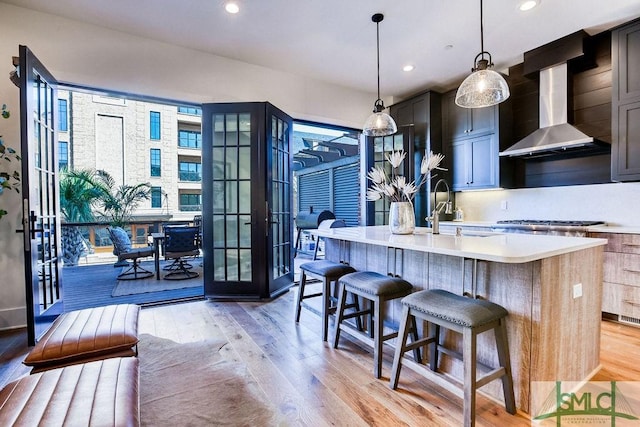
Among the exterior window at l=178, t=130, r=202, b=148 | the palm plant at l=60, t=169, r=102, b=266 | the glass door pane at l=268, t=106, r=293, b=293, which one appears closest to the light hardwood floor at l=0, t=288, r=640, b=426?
the glass door pane at l=268, t=106, r=293, b=293

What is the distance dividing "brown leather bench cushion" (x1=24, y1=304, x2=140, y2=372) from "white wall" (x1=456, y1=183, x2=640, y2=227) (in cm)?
464

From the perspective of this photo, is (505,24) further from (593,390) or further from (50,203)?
(50,203)

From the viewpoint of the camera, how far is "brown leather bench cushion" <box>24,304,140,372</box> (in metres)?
1.50

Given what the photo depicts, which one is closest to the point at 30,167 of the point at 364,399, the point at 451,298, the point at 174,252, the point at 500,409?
the point at 174,252

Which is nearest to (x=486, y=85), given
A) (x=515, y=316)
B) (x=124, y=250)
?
(x=515, y=316)

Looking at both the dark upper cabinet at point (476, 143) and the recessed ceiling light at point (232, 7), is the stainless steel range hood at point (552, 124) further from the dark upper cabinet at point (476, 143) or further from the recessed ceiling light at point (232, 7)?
the recessed ceiling light at point (232, 7)

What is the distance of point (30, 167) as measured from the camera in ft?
7.95

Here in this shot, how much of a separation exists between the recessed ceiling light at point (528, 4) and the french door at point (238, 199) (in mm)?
2787

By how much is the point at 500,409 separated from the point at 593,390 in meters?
0.69

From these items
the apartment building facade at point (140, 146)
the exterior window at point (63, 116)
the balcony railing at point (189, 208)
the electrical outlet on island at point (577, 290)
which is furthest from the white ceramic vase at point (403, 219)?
the exterior window at point (63, 116)

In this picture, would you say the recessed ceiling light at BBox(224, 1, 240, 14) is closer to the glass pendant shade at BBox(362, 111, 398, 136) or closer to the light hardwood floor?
the glass pendant shade at BBox(362, 111, 398, 136)

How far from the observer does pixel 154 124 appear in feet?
37.4

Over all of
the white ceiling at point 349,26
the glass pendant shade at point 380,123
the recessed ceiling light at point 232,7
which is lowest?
the glass pendant shade at point 380,123

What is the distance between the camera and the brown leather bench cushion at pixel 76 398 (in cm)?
98
